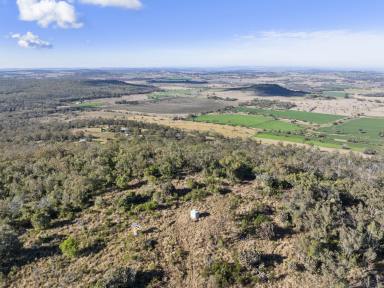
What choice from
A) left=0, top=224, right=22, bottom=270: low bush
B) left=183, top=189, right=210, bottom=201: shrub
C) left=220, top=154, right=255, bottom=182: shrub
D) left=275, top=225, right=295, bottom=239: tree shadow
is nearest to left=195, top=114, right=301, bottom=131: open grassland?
left=220, top=154, right=255, bottom=182: shrub

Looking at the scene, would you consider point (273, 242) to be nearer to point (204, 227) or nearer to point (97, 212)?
point (204, 227)

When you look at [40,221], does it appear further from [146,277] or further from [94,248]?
[146,277]

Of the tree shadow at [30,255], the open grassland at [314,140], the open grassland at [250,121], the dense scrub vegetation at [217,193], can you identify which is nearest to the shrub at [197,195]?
the dense scrub vegetation at [217,193]

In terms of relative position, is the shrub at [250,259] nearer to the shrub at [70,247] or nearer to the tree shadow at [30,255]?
the shrub at [70,247]

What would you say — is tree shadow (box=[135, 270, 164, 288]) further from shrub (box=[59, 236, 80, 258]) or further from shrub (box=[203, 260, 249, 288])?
shrub (box=[59, 236, 80, 258])

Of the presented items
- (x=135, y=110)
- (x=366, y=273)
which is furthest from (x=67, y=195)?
(x=135, y=110)
